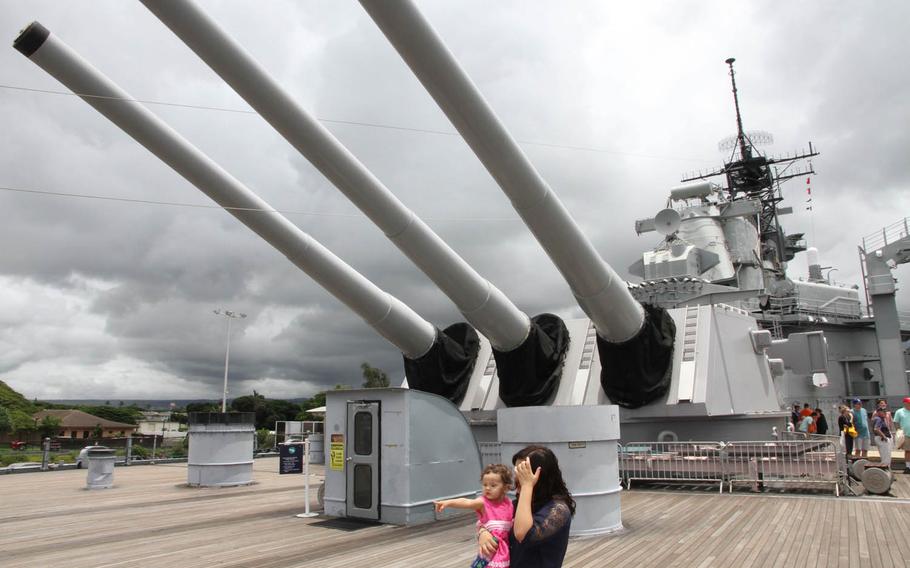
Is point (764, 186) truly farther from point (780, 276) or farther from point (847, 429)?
point (847, 429)

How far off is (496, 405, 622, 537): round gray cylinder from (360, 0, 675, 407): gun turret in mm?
2136

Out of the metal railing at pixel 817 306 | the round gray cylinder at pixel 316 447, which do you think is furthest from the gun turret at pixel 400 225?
the metal railing at pixel 817 306

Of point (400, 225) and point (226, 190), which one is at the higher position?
point (226, 190)

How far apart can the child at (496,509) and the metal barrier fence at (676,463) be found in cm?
752

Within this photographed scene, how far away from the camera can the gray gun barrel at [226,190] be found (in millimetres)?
6348

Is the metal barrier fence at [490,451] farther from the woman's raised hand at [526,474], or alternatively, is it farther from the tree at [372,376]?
the tree at [372,376]

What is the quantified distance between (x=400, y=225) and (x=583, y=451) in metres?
3.57

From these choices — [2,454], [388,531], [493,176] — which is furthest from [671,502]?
[2,454]

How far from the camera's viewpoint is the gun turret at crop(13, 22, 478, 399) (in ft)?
21.1

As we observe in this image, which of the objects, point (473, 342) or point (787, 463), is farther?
point (473, 342)

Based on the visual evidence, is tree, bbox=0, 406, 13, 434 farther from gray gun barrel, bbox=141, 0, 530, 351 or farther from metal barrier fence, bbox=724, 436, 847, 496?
metal barrier fence, bbox=724, 436, 847, 496

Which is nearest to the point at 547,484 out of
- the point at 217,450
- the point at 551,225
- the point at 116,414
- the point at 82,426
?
the point at 551,225

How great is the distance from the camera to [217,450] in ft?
36.9

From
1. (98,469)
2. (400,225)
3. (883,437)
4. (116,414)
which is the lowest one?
(98,469)
